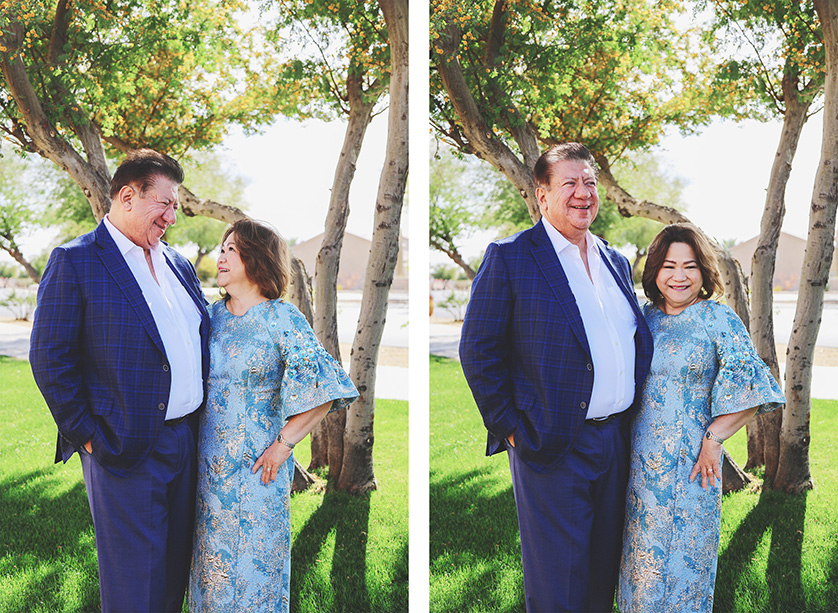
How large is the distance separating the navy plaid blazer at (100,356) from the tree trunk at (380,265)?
4.63ft

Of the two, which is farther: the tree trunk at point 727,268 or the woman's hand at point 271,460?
the tree trunk at point 727,268

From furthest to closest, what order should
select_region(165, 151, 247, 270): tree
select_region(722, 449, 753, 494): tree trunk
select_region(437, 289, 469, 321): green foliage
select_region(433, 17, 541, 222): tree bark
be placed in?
1. select_region(437, 289, 469, 321): green foliage
2. select_region(165, 151, 247, 270): tree
3. select_region(722, 449, 753, 494): tree trunk
4. select_region(433, 17, 541, 222): tree bark

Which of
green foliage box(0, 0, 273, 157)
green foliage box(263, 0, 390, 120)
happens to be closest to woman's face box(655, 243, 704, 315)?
green foliage box(263, 0, 390, 120)

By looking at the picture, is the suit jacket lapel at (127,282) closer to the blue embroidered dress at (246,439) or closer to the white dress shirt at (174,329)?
the white dress shirt at (174,329)

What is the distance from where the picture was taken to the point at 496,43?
297cm

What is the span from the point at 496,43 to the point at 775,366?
199 cm

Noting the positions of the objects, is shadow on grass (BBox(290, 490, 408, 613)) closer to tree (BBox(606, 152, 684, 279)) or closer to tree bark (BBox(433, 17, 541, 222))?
tree bark (BBox(433, 17, 541, 222))

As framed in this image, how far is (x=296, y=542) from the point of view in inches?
112

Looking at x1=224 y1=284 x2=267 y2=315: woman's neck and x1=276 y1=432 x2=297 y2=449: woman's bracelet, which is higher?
x1=224 y1=284 x2=267 y2=315: woman's neck

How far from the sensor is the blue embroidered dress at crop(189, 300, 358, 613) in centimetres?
175

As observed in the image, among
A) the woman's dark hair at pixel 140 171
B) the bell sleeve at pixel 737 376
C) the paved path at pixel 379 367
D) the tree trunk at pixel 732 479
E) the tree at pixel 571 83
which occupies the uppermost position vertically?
the tree at pixel 571 83

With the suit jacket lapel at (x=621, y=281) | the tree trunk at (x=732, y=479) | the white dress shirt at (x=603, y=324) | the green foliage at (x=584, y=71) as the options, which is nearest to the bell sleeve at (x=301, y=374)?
the white dress shirt at (x=603, y=324)

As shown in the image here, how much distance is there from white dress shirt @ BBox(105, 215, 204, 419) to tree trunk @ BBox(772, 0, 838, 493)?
2.49 metres

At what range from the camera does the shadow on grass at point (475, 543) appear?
2.69 meters
